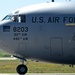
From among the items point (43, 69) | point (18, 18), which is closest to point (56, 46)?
point (18, 18)

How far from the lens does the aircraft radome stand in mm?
24781

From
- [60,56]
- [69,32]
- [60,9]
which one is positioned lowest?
[60,56]

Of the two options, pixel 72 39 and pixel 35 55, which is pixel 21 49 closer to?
pixel 35 55

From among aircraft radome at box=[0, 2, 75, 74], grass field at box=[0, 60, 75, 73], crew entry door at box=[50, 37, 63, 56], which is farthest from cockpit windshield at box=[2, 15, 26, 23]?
grass field at box=[0, 60, 75, 73]

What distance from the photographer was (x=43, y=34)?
24953 mm

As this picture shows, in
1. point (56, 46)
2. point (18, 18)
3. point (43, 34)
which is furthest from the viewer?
point (18, 18)

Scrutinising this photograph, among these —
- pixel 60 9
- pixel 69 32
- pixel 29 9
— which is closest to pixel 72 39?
pixel 69 32

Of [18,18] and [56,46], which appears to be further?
[18,18]

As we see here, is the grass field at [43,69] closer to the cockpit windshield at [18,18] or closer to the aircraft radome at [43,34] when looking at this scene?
the aircraft radome at [43,34]

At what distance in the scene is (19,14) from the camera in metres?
25.8

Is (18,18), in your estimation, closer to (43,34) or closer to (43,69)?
(43,34)

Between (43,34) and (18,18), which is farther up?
(18,18)

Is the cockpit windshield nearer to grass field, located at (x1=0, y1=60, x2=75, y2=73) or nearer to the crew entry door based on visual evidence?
the crew entry door

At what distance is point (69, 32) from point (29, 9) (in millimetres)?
3460
